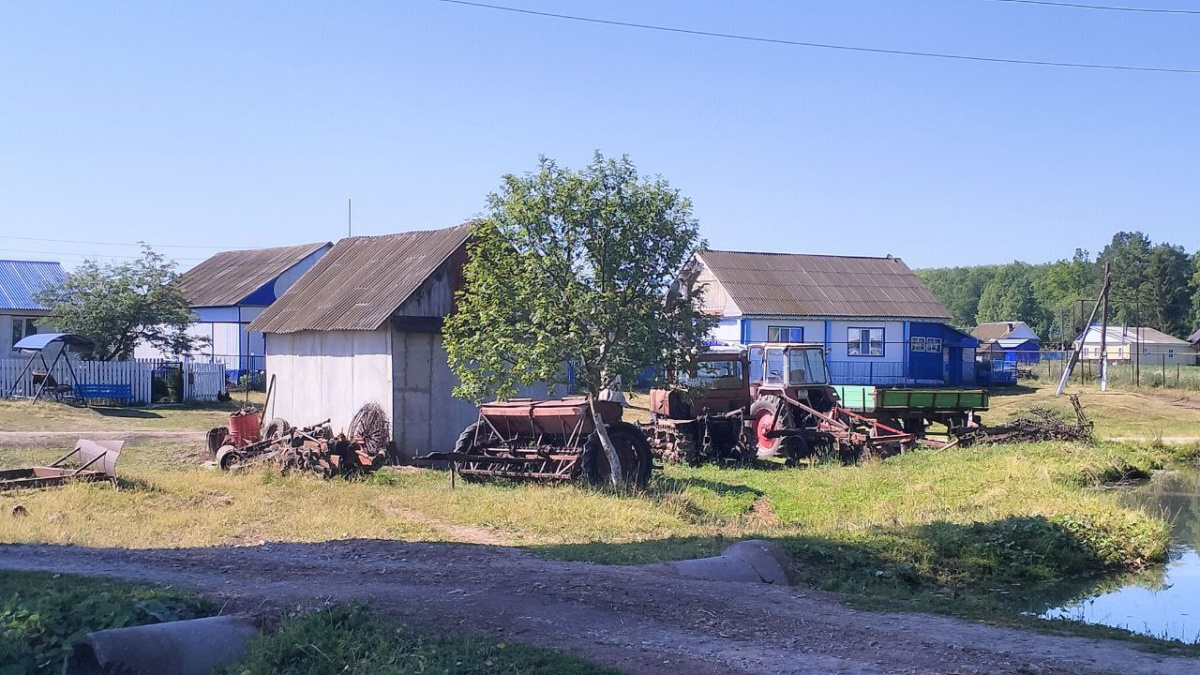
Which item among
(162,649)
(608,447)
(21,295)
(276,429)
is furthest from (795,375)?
(21,295)

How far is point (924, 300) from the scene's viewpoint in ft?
152

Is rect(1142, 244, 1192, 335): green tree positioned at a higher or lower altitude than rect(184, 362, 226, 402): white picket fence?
higher

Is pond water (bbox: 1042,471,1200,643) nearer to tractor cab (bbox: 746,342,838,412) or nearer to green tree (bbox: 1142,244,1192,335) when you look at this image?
tractor cab (bbox: 746,342,838,412)

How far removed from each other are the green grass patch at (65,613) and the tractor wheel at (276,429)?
11308mm

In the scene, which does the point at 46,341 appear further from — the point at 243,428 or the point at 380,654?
the point at 380,654

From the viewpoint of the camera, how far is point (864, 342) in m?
44.8

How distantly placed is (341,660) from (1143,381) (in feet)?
144

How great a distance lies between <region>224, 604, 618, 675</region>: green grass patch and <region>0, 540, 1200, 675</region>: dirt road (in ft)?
1.02

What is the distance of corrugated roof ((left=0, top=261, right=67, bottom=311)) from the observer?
39062 millimetres

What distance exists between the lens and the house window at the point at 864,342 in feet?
146

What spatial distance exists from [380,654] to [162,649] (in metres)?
1.35

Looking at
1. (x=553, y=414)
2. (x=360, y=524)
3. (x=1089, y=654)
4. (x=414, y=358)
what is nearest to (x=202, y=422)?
(x=414, y=358)

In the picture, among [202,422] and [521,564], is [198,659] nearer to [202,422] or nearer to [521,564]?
[521,564]

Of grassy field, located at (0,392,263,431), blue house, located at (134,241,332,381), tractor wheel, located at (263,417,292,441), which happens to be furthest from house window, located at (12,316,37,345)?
tractor wheel, located at (263,417,292,441)
